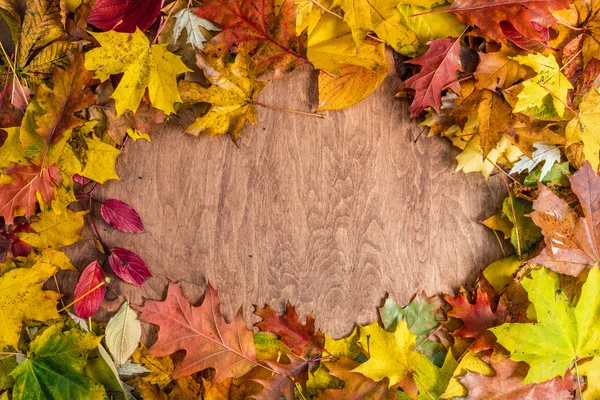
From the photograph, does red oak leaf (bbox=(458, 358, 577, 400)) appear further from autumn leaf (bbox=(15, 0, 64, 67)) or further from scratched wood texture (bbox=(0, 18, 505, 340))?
autumn leaf (bbox=(15, 0, 64, 67))

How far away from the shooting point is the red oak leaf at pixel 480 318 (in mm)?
1068

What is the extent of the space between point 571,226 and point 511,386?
14.4 inches

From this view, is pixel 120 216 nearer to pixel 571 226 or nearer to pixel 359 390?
pixel 359 390

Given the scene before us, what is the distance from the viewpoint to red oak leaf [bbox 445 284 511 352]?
3.51 feet

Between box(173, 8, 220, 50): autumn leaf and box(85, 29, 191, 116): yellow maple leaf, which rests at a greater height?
box(173, 8, 220, 50): autumn leaf

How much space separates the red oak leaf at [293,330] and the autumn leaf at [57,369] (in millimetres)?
377

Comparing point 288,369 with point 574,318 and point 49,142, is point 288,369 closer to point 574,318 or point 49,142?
point 574,318

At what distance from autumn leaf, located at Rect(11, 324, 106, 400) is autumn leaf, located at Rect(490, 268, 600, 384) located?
2.87 ft

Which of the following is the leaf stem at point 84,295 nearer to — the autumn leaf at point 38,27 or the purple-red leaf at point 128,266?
the purple-red leaf at point 128,266

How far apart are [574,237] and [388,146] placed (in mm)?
443

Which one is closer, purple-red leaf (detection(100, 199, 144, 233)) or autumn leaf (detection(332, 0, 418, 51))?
autumn leaf (detection(332, 0, 418, 51))

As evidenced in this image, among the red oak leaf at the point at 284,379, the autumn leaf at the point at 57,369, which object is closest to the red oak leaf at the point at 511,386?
the red oak leaf at the point at 284,379

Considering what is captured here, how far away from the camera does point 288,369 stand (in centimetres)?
110

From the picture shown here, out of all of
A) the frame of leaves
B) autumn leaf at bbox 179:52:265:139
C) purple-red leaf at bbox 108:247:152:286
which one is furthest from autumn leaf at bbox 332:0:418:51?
purple-red leaf at bbox 108:247:152:286
